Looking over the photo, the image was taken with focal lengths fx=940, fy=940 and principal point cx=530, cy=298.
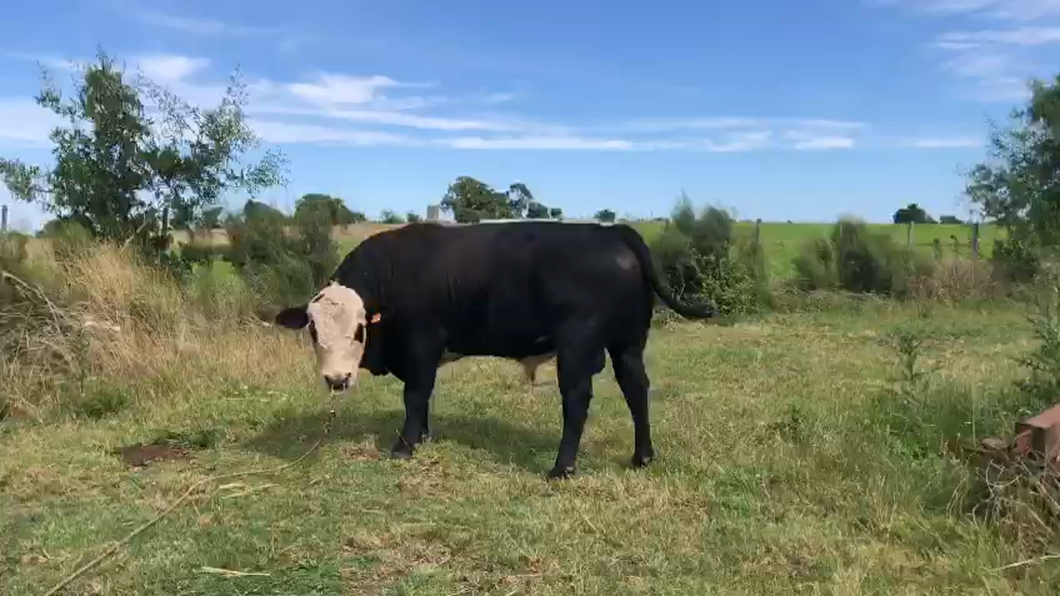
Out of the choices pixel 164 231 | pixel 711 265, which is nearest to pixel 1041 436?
pixel 164 231

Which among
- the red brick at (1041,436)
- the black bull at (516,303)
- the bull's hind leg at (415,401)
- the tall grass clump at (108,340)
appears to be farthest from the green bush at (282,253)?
the red brick at (1041,436)

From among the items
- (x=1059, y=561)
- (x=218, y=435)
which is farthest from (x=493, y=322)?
(x=1059, y=561)

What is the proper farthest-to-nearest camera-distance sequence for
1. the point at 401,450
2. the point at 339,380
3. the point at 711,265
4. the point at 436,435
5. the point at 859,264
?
the point at 859,264, the point at 711,265, the point at 436,435, the point at 401,450, the point at 339,380

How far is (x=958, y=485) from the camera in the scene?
504 centimetres

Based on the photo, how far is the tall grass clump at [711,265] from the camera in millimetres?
17359

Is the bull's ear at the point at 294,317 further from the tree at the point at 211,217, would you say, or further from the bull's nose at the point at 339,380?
the tree at the point at 211,217

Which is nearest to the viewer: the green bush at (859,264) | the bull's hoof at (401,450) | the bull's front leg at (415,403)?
the bull's hoof at (401,450)

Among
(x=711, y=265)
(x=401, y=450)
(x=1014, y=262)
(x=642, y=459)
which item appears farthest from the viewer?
(x=1014, y=262)

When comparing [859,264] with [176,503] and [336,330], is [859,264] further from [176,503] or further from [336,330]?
[176,503]

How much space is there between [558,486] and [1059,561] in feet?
9.17

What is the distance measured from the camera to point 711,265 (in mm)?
17547

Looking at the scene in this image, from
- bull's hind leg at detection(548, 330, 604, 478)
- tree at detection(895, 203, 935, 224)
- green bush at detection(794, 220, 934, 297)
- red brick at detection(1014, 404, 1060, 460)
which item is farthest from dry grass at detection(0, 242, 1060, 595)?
tree at detection(895, 203, 935, 224)

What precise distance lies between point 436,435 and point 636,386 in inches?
67.8

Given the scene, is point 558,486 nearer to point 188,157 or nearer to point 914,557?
point 914,557
